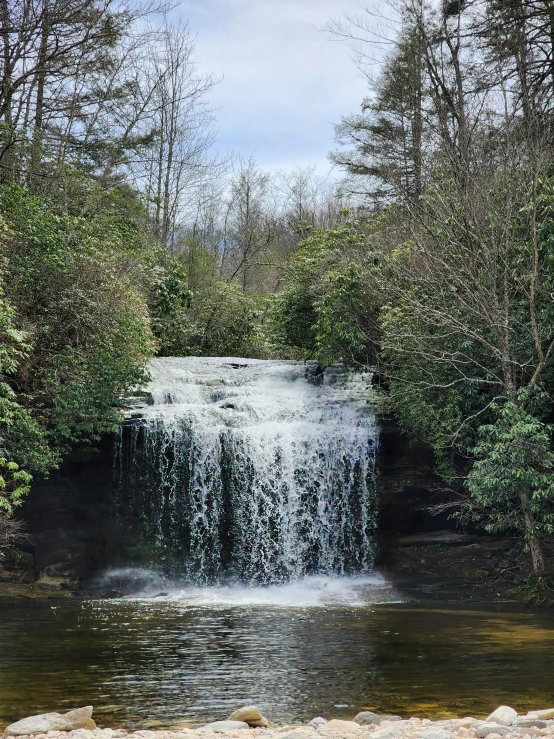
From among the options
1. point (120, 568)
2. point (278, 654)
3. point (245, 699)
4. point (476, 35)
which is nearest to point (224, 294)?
point (476, 35)

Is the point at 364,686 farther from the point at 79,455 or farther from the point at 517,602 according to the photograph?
the point at 79,455

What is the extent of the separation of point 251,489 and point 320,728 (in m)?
10.2

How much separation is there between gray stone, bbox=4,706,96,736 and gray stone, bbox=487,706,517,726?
9.66 feet

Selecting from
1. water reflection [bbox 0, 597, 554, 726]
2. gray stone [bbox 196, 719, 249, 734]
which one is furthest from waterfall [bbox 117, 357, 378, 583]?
gray stone [bbox 196, 719, 249, 734]

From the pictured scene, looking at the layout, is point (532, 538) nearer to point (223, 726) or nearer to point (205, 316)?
point (223, 726)

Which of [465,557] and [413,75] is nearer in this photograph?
[465,557]

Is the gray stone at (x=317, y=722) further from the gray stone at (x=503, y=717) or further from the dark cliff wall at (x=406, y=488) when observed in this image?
the dark cliff wall at (x=406, y=488)

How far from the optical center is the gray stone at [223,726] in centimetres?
564

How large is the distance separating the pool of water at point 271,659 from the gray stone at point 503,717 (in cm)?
61

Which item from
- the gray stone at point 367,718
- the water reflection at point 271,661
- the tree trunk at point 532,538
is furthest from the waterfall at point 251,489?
the gray stone at point 367,718

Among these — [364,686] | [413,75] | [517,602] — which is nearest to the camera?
[364,686]

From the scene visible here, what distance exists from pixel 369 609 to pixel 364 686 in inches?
206

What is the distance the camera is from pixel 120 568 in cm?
1533

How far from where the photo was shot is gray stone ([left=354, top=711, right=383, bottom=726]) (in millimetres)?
5909
